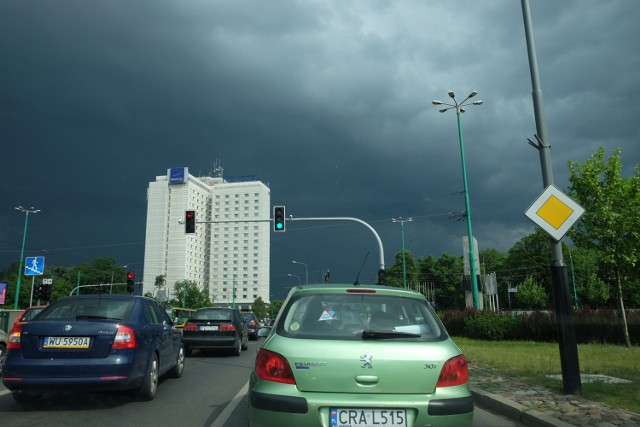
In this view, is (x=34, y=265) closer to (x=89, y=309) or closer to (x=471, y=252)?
(x=471, y=252)

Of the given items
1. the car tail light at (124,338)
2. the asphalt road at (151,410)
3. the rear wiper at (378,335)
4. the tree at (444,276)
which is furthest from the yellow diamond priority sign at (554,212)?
the tree at (444,276)

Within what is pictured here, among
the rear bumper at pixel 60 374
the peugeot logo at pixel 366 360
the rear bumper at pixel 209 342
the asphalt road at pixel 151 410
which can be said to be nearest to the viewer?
the peugeot logo at pixel 366 360

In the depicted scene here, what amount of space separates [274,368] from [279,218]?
20.1m

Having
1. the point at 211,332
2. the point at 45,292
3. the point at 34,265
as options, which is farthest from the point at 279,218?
the point at 34,265

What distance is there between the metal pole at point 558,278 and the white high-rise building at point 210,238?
115749mm

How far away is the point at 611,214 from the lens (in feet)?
57.3

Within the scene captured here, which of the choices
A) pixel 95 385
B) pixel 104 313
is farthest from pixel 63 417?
pixel 104 313

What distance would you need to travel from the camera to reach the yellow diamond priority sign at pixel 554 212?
8.09 meters

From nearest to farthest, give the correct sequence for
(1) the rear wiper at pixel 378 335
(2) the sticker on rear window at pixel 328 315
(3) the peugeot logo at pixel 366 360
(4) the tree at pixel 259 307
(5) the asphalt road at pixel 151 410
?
1. (3) the peugeot logo at pixel 366 360
2. (1) the rear wiper at pixel 378 335
3. (2) the sticker on rear window at pixel 328 315
4. (5) the asphalt road at pixel 151 410
5. (4) the tree at pixel 259 307

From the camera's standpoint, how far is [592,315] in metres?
19.1

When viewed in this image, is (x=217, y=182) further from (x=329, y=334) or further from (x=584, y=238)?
(x=329, y=334)

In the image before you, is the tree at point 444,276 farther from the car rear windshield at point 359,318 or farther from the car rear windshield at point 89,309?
the car rear windshield at point 359,318

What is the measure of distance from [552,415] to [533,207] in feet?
11.2

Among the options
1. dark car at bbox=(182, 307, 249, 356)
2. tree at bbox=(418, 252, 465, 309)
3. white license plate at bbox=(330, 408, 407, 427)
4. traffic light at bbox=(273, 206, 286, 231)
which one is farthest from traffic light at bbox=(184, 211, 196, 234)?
tree at bbox=(418, 252, 465, 309)
